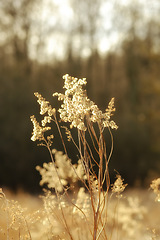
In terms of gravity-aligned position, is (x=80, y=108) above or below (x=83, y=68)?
below

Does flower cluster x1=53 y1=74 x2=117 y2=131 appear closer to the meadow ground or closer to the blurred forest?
the meadow ground

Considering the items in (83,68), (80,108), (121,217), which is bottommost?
(80,108)

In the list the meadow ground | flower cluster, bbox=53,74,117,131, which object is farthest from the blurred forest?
flower cluster, bbox=53,74,117,131

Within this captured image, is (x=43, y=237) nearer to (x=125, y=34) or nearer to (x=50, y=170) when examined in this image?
(x=50, y=170)

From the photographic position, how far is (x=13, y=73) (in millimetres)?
10977

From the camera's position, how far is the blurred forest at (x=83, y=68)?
988 cm

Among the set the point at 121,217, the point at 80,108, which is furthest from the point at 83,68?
the point at 80,108

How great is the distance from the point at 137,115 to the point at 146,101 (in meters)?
3.05

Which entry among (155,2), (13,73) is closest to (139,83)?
(155,2)

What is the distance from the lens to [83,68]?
14.8 metres

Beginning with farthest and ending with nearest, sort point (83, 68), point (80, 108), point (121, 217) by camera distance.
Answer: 1. point (83, 68)
2. point (121, 217)
3. point (80, 108)

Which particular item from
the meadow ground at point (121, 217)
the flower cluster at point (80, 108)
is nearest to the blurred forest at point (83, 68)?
the meadow ground at point (121, 217)

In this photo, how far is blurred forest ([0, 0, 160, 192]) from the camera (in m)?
9.88

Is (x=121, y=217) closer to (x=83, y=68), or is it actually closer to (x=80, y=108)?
(x=80, y=108)
